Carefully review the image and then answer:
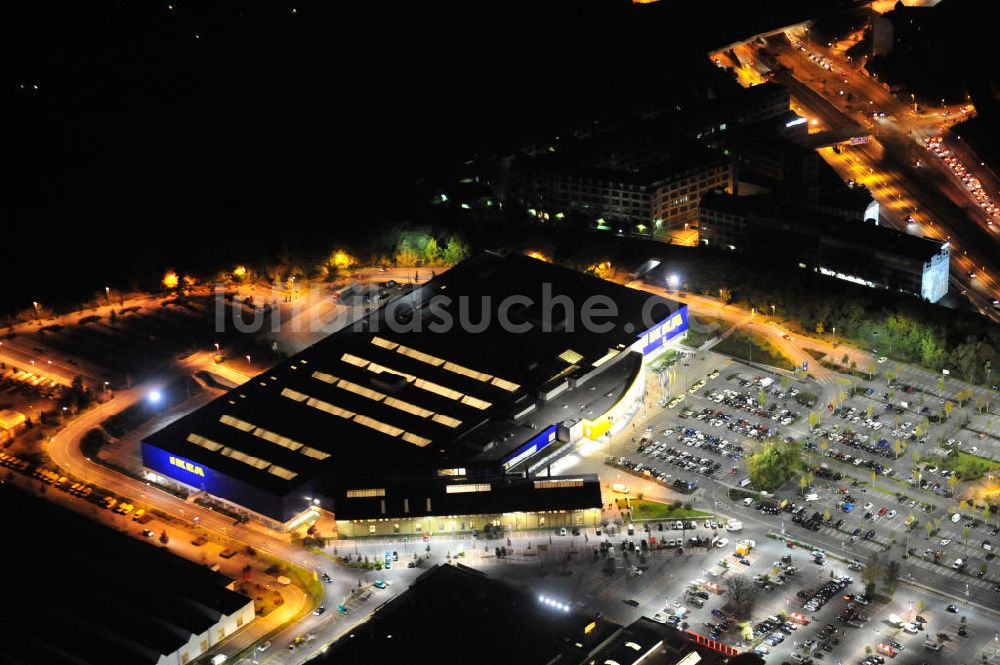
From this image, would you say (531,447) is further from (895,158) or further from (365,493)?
(895,158)

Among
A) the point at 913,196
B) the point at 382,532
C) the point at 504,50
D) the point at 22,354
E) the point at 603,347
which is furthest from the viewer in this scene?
the point at 504,50

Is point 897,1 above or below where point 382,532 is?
above

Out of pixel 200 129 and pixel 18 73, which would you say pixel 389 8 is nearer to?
pixel 200 129

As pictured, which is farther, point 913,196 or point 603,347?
point 913,196

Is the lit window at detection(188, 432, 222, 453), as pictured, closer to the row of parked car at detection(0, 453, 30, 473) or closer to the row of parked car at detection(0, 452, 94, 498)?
the row of parked car at detection(0, 452, 94, 498)

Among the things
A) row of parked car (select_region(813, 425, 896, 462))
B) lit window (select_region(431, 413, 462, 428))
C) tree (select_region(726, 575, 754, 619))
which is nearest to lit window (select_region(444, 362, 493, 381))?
lit window (select_region(431, 413, 462, 428))

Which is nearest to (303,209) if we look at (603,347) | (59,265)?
(59,265)

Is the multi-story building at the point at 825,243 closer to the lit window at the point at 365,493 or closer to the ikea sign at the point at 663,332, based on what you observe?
the ikea sign at the point at 663,332

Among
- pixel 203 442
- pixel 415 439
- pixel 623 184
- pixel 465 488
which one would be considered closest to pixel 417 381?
pixel 415 439
